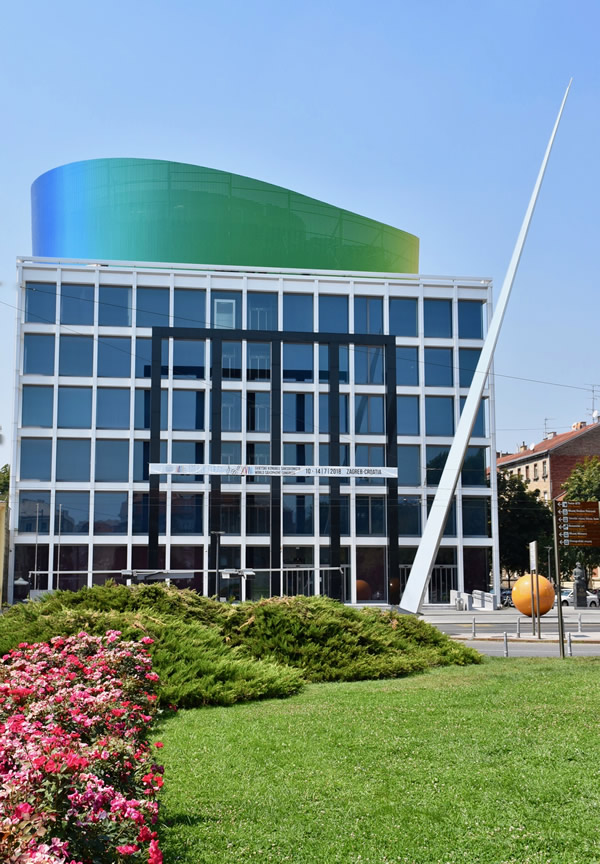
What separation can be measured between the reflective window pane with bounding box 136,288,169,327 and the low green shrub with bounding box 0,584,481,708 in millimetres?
41651

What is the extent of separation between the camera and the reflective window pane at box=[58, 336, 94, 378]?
56.5 metres

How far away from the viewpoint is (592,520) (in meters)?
20.0

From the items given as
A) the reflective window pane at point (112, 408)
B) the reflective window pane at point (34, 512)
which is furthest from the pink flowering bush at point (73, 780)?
the reflective window pane at point (112, 408)

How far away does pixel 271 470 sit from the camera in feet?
184

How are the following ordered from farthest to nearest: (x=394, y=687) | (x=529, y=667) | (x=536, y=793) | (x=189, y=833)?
(x=529, y=667) < (x=394, y=687) < (x=536, y=793) < (x=189, y=833)

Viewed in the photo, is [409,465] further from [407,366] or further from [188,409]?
[188,409]

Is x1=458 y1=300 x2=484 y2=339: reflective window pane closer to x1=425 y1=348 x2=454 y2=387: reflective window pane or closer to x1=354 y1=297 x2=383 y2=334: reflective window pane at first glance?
x1=425 y1=348 x2=454 y2=387: reflective window pane

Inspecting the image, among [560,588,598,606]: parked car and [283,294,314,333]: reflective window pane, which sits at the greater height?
[283,294,314,333]: reflective window pane

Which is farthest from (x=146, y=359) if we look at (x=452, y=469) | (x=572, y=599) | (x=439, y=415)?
(x=572, y=599)

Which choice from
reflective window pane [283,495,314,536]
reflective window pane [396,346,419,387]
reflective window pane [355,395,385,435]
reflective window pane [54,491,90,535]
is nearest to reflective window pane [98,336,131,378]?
reflective window pane [54,491,90,535]

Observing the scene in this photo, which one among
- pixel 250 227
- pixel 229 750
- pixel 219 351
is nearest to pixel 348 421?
pixel 219 351

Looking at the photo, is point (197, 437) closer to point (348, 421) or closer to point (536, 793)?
point (348, 421)

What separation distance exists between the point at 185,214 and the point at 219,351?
50.4ft

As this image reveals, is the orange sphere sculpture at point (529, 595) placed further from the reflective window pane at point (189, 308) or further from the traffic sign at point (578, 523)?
the reflective window pane at point (189, 308)
